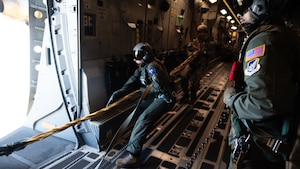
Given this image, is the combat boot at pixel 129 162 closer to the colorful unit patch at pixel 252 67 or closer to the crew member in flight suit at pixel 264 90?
the crew member in flight suit at pixel 264 90

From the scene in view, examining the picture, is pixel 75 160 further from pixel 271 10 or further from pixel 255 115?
pixel 271 10

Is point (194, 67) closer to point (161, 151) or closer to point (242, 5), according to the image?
point (161, 151)

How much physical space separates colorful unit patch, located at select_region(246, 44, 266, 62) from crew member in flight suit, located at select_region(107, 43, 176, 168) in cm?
152

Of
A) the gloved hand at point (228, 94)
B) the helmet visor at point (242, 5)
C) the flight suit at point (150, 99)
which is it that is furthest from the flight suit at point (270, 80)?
the flight suit at point (150, 99)

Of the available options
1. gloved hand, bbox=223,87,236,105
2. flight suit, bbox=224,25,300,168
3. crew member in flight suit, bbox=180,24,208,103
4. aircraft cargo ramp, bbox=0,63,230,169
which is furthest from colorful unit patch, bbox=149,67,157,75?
crew member in flight suit, bbox=180,24,208,103

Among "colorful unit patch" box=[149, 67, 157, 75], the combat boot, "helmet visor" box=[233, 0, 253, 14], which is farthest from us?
"colorful unit patch" box=[149, 67, 157, 75]

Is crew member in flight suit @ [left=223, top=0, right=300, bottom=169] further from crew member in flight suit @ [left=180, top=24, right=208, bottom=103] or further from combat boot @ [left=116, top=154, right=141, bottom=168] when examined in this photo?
crew member in flight suit @ [left=180, top=24, right=208, bottom=103]

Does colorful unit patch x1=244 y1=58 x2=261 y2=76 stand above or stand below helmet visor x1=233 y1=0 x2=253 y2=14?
below

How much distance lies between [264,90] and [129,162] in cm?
185

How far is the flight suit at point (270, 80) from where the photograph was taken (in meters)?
1.16

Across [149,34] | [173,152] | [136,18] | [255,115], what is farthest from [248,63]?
[149,34]

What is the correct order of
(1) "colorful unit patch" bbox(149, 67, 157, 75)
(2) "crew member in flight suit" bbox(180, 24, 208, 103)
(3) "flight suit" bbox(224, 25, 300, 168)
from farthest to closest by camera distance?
(2) "crew member in flight suit" bbox(180, 24, 208, 103)
(1) "colorful unit patch" bbox(149, 67, 157, 75)
(3) "flight suit" bbox(224, 25, 300, 168)

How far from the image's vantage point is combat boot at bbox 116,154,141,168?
2.51 metres

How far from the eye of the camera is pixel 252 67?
4.15 feet
